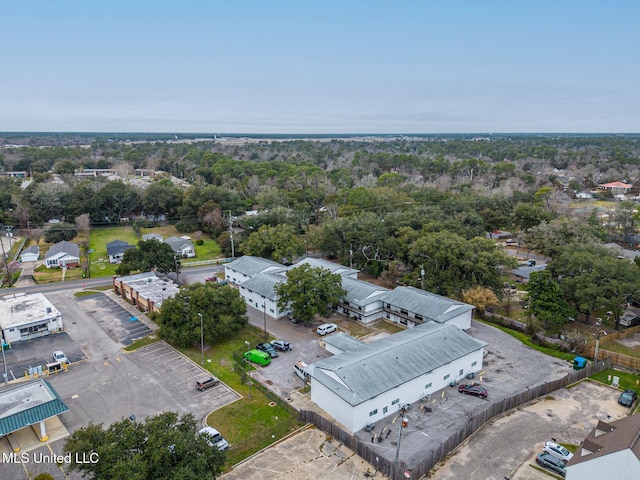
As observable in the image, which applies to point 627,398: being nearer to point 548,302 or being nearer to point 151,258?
point 548,302

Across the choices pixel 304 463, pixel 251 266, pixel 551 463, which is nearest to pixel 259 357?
pixel 304 463

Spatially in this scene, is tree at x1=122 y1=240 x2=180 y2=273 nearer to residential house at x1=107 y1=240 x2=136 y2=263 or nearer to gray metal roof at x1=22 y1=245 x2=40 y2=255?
residential house at x1=107 y1=240 x2=136 y2=263

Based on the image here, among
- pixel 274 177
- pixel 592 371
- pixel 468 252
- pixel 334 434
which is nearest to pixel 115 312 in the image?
pixel 334 434

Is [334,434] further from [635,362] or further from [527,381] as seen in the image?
[635,362]

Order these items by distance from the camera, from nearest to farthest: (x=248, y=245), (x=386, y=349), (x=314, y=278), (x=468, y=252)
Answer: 1. (x=386, y=349)
2. (x=314, y=278)
3. (x=468, y=252)
4. (x=248, y=245)

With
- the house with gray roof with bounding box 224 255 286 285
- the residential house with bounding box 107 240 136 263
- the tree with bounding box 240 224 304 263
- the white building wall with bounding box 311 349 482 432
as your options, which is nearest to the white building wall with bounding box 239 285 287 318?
the house with gray roof with bounding box 224 255 286 285

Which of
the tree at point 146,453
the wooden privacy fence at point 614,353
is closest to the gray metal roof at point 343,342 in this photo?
the tree at point 146,453
